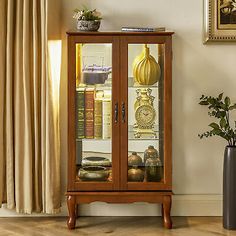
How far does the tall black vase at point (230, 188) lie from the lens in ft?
12.1

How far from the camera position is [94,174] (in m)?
3.80

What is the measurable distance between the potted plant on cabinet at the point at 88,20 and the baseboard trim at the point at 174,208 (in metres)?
1.45

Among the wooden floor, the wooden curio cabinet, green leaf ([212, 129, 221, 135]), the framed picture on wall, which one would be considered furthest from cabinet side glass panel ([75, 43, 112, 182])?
the framed picture on wall

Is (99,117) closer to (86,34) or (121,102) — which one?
(121,102)

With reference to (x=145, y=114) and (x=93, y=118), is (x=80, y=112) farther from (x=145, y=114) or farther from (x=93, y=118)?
(x=145, y=114)

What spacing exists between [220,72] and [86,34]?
3.90ft

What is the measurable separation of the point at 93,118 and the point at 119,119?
0.20 meters

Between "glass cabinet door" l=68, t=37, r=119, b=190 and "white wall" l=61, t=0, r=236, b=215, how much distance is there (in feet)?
1.27

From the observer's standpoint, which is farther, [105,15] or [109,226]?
[105,15]

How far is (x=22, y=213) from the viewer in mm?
4055

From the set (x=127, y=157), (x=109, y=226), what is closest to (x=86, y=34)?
(x=127, y=157)

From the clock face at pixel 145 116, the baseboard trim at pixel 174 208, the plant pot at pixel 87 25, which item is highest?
the plant pot at pixel 87 25

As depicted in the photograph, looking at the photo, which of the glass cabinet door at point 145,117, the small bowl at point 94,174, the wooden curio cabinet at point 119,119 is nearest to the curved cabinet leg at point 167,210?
the wooden curio cabinet at point 119,119

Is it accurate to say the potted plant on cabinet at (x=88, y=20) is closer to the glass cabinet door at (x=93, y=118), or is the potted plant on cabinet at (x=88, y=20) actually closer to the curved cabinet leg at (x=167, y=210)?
the glass cabinet door at (x=93, y=118)
